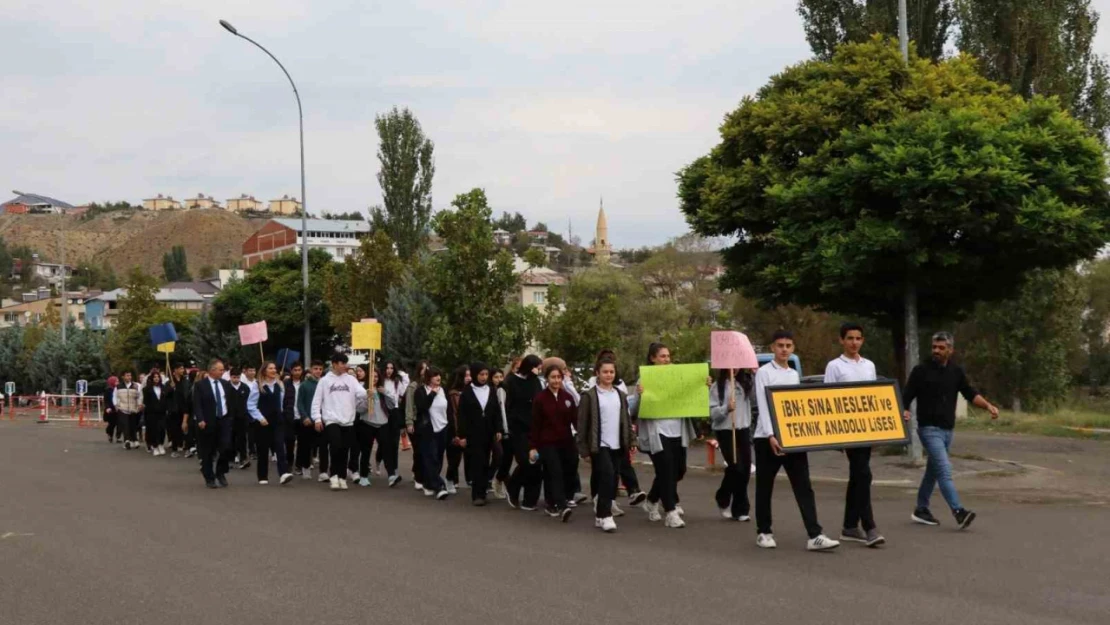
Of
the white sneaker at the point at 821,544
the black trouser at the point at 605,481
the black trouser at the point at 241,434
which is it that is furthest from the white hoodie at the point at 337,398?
the white sneaker at the point at 821,544

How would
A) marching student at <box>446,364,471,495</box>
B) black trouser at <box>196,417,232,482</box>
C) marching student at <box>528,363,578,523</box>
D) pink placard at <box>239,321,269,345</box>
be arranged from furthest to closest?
pink placard at <box>239,321,269,345</box>
black trouser at <box>196,417,232,482</box>
marching student at <box>446,364,471,495</box>
marching student at <box>528,363,578,523</box>

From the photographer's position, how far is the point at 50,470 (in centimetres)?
2117

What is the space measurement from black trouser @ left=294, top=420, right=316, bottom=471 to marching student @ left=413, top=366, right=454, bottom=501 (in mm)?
2903

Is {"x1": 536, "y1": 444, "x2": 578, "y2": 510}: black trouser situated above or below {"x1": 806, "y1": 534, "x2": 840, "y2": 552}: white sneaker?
above

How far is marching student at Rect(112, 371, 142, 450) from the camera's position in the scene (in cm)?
2820

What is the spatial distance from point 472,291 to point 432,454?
12328 millimetres

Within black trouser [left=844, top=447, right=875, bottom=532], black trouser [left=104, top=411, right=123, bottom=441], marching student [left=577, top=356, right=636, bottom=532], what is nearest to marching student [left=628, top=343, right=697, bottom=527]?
marching student [left=577, top=356, right=636, bottom=532]

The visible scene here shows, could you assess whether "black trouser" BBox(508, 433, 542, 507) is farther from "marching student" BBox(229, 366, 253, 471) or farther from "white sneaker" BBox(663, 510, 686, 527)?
"marching student" BBox(229, 366, 253, 471)

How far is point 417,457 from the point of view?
1664 cm

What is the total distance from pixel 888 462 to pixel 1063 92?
15.4 meters

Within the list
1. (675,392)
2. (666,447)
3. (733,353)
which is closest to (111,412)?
(666,447)

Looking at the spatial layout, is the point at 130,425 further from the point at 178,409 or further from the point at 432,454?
the point at 432,454

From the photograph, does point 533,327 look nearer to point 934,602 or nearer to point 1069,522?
point 1069,522

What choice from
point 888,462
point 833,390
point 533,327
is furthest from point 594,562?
point 533,327
